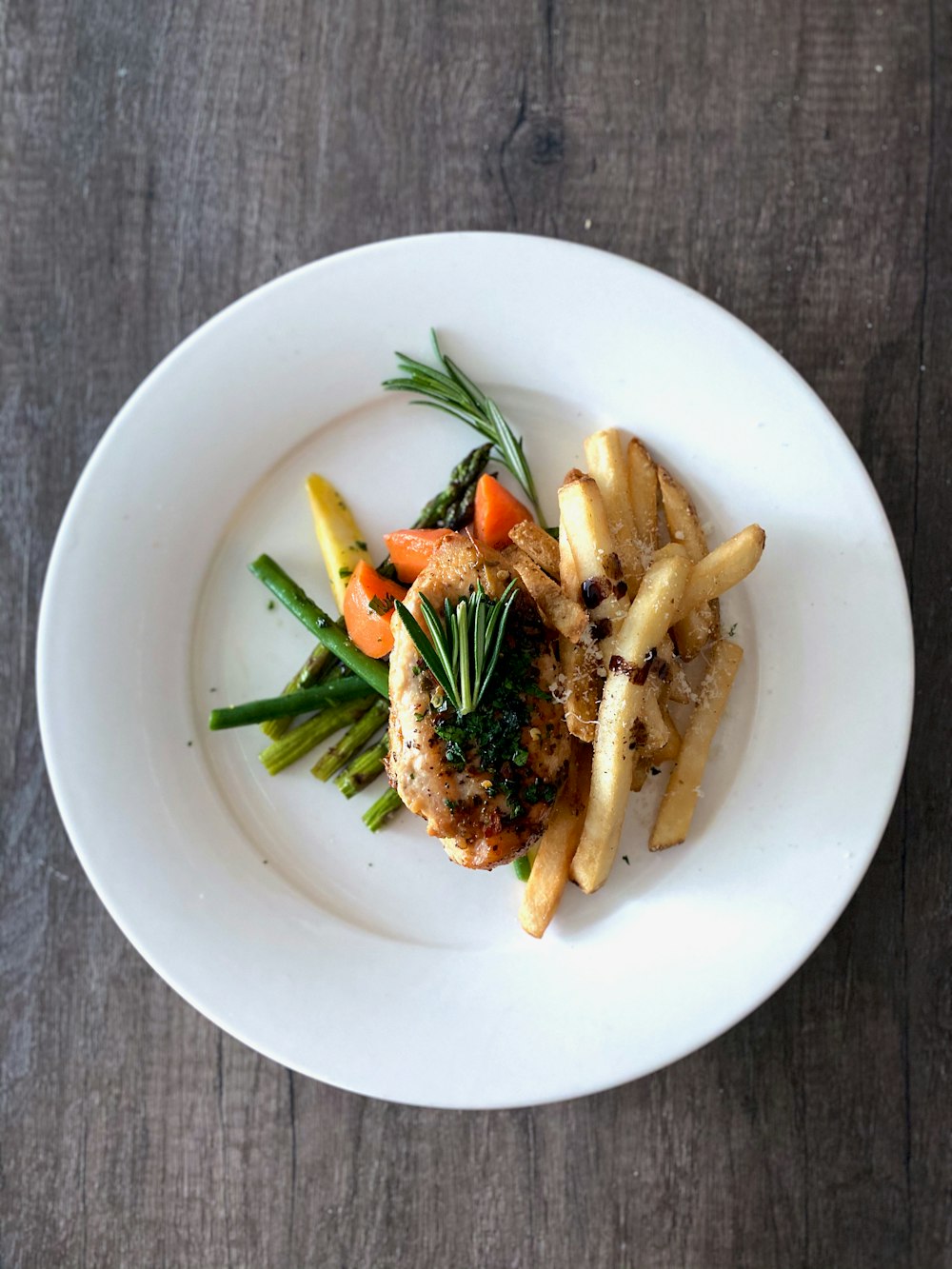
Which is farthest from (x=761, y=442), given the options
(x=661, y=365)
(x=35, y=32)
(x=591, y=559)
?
(x=35, y=32)

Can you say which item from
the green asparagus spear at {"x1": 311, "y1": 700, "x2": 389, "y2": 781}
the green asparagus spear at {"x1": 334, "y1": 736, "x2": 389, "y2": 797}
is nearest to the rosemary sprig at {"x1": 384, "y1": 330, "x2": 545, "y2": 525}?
the green asparagus spear at {"x1": 311, "y1": 700, "x2": 389, "y2": 781}

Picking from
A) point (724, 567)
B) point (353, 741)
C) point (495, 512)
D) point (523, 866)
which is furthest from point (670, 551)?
point (353, 741)

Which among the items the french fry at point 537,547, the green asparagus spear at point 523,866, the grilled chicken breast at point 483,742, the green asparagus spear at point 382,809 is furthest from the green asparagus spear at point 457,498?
the green asparagus spear at point 523,866

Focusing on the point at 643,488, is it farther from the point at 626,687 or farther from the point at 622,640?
the point at 626,687

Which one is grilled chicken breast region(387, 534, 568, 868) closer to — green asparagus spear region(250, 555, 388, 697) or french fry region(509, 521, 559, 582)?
french fry region(509, 521, 559, 582)

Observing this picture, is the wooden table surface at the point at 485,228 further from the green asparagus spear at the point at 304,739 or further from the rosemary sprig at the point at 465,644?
the rosemary sprig at the point at 465,644

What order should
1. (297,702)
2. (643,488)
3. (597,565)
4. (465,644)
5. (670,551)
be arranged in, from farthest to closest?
(297,702)
(643,488)
(670,551)
(597,565)
(465,644)
